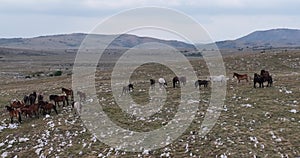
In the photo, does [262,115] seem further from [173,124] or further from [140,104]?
[140,104]

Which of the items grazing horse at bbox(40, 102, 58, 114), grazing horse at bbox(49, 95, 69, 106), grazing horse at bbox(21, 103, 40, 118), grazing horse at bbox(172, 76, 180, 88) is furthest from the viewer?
grazing horse at bbox(172, 76, 180, 88)

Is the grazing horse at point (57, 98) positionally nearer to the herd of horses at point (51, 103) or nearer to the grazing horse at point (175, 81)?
the herd of horses at point (51, 103)

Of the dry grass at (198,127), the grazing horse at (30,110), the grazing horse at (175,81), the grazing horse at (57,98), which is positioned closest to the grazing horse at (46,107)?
the grazing horse at (30,110)

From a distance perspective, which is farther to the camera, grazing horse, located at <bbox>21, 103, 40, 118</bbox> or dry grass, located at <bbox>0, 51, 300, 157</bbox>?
grazing horse, located at <bbox>21, 103, 40, 118</bbox>

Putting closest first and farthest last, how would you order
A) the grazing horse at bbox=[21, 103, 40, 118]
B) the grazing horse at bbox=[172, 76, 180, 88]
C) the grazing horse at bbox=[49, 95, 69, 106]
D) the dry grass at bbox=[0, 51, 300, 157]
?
1. the dry grass at bbox=[0, 51, 300, 157]
2. the grazing horse at bbox=[21, 103, 40, 118]
3. the grazing horse at bbox=[49, 95, 69, 106]
4. the grazing horse at bbox=[172, 76, 180, 88]

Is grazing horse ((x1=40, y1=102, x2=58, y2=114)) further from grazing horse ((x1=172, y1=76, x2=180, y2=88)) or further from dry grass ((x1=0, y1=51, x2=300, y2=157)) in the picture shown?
grazing horse ((x1=172, y1=76, x2=180, y2=88))

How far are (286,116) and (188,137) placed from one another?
6.08m

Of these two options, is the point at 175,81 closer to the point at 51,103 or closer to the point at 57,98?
the point at 57,98

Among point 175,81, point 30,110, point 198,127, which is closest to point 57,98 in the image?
point 30,110

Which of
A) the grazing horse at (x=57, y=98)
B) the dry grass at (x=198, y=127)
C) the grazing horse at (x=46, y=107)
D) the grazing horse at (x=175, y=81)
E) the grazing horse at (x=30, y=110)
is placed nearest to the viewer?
the dry grass at (x=198, y=127)

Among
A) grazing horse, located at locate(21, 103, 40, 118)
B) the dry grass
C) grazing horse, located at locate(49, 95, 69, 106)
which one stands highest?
grazing horse, located at locate(49, 95, 69, 106)

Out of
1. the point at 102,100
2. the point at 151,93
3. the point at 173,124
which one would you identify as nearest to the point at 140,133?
the point at 173,124

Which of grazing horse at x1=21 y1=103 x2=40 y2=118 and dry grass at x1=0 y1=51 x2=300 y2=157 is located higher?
grazing horse at x1=21 y1=103 x2=40 y2=118

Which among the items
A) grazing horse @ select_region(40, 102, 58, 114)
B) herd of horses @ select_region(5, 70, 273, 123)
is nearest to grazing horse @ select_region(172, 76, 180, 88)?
herd of horses @ select_region(5, 70, 273, 123)
